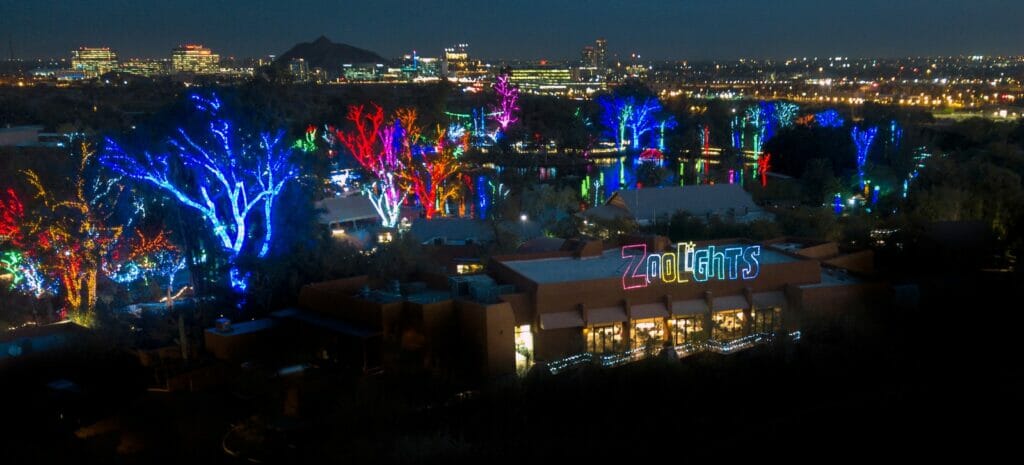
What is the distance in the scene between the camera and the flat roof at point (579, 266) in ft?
39.3

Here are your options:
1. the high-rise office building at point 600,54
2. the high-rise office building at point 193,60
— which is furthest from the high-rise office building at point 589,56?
the high-rise office building at point 193,60

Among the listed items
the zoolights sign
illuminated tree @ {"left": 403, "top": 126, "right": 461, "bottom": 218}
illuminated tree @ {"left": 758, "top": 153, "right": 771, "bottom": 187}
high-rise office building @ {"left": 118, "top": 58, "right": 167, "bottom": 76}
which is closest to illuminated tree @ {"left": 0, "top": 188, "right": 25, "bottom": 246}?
illuminated tree @ {"left": 403, "top": 126, "right": 461, "bottom": 218}

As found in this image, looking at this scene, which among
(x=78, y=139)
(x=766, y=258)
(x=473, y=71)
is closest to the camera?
(x=766, y=258)

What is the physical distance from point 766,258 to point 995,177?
9.89 meters

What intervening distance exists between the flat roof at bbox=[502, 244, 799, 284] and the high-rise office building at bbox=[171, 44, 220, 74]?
68.5 m

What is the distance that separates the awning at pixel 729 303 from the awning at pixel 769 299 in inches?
7.4

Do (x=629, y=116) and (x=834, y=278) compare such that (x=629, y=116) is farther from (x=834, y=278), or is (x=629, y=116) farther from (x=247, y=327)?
(x=247, y=327)

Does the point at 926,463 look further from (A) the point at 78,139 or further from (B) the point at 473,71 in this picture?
(B) the point at 473,71

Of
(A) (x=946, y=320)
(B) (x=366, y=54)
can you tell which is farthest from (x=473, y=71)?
(A) (x=946, y=320)

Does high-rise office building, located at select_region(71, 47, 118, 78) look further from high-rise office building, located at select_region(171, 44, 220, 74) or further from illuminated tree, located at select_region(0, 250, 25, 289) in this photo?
illuminated tree, located at select_region(0, 250, 25, 289)

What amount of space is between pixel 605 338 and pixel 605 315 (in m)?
0.31

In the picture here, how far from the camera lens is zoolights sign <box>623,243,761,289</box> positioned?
11773 millimetres

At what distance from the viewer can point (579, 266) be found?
12.8 m

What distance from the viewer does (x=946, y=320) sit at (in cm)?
1252
